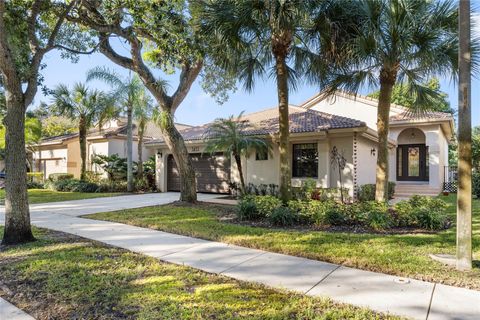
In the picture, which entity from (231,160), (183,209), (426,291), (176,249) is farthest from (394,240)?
(231,160)

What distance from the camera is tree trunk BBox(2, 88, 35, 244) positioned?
20.6ft

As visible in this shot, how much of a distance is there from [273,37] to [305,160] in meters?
6.95

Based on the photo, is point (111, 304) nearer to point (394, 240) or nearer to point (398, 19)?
point (394, 240)

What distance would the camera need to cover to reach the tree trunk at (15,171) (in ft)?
20.6

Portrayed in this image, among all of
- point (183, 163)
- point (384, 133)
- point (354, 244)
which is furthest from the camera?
point (183, 163)

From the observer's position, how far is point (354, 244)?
240 inches

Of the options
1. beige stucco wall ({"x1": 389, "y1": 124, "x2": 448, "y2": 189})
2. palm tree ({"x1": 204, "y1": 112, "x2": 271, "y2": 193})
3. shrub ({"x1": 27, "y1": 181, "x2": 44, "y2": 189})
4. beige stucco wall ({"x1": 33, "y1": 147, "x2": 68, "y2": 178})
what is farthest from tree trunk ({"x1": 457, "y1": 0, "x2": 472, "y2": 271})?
beige stucco wall ({"x1": 33, "y1": 147, "x2": 68, "y2": 178})

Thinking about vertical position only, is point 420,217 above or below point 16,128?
below

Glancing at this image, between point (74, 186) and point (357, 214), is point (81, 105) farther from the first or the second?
point (357, 214)

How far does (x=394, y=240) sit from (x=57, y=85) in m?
21.0

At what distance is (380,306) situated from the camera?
3596mm

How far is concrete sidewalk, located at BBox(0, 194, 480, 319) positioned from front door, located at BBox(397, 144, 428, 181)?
1831cm

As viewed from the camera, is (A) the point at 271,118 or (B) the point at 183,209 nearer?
(B) the point at 183,209

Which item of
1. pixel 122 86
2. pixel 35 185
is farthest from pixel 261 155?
pixel 35 185
